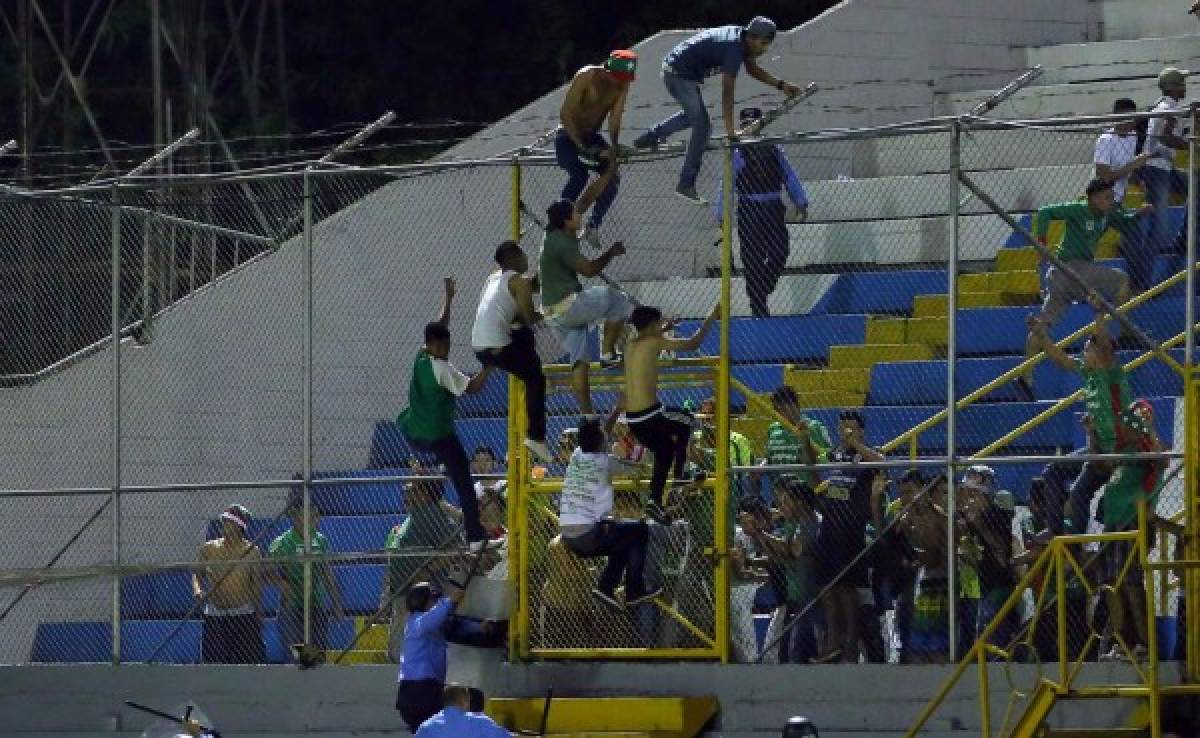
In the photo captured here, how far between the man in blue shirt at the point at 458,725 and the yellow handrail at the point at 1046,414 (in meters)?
3.47

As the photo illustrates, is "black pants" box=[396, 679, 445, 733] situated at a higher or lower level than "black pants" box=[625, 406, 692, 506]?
lower

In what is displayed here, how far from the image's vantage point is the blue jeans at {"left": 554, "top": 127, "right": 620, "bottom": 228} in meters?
19.5

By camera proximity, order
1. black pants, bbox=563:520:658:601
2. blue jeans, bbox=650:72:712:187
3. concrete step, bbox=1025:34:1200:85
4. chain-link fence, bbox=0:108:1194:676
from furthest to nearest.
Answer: concrete step, bbox=1025:34:1200:85, blue jeans, bbox=650:72:712:187, black pants, bbox=563:520:658:601, chain-link fence, bbox=0:108:1194:676

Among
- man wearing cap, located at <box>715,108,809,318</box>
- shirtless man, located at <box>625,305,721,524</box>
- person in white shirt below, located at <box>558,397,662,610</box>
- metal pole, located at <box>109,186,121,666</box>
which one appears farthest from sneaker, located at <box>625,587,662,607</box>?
metal pole, located at <box>109,186,121,666</box>

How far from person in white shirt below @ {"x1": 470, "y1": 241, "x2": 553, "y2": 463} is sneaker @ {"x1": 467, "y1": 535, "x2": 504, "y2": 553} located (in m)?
0.83

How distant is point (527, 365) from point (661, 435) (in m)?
1.08

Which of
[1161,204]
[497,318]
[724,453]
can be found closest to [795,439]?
[724,453]

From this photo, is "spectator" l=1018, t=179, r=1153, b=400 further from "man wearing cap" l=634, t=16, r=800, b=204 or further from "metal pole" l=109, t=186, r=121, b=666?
"metal pole" l=109, t=186, r=121, b=666

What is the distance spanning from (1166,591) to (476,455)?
5402 mm

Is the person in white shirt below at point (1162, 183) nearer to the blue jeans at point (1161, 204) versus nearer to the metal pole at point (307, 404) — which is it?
the blue jeans at point (1161, 204)

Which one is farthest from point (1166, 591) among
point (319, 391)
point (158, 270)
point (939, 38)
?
point (939, 38)

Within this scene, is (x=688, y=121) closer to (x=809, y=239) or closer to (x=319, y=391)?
(x=809, y=239)

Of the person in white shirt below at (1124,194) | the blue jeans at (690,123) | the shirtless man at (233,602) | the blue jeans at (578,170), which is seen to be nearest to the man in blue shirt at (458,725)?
the shirtless man at (233,602)

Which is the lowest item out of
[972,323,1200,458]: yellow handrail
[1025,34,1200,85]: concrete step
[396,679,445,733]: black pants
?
[396,679,445,733]: black pants
